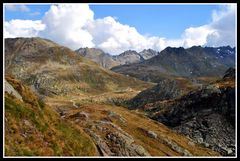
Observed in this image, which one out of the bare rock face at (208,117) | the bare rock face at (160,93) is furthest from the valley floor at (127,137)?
the bare rock face at (160,93)

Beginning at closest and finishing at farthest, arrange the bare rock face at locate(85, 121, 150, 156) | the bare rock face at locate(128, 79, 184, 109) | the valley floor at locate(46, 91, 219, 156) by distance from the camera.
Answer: the bare rock face at locate(85, 121, 150, 156) < the valley floor at locate(46, 91, 219, 156) < the bare rock face at locate(128, 79, 184, 109)

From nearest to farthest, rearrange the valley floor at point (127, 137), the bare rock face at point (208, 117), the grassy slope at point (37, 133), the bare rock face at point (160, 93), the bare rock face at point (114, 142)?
the grassy slope at point (37, 133) → the bare rock face at point (114, 142) → the valley floor at point (127, 137) → the bare rock face at point (208, 117) → the bare rock face at point (160, 93)

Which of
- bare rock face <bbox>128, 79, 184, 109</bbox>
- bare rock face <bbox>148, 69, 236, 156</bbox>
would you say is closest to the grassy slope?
bare rock face <bbox>148, 69, 236, 156</bbox>

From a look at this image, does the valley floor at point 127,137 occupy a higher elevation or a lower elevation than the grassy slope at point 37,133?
lower

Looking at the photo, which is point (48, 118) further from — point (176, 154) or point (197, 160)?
point (176, 154)

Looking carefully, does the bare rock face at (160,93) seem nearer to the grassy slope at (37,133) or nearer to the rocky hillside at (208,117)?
the rocky hillside at (208,117)

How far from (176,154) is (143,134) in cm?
585

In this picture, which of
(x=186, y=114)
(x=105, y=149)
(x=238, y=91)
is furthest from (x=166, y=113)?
(x=238, y=91)

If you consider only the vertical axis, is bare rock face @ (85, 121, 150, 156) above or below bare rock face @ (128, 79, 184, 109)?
below

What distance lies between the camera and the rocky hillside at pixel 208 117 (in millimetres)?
71750

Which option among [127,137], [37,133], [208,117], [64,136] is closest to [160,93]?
[208,117]

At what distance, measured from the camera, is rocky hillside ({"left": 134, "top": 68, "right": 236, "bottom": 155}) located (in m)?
71.8

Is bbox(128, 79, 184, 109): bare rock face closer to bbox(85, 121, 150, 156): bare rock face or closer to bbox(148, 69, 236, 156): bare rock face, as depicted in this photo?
bbox(148, 69, 236, 156): bare rock face

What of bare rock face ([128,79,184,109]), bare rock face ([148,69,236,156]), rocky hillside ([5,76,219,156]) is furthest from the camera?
bare rock face ([128,79,184,109])
